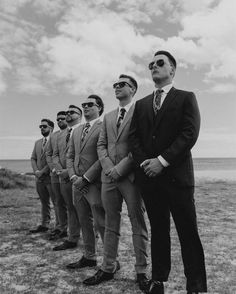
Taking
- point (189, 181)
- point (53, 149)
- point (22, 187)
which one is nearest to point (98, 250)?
point (53, 149)

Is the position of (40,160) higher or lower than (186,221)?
higher

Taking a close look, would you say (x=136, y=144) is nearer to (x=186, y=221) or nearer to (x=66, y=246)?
(x=186, y=221)

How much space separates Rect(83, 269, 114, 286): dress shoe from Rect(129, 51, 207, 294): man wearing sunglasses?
612mm

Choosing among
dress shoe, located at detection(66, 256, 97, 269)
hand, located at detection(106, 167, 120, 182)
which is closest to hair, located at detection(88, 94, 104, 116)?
hand, located at detection(106, 167, 120, 182)

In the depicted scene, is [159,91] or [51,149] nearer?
[159,91]

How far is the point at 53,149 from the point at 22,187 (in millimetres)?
9242

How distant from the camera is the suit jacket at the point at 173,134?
3049 millimetres

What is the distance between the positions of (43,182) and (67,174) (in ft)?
5.77

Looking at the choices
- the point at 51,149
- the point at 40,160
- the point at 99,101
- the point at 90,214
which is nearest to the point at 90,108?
the point at 99,101

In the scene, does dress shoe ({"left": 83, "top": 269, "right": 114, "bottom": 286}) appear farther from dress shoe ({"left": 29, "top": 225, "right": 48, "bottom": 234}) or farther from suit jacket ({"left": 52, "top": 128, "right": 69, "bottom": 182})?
dress shoe ({"left": 29, "top": 225, "right": 48, "bottom": 234})

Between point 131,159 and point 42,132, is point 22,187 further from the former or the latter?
point 131,159

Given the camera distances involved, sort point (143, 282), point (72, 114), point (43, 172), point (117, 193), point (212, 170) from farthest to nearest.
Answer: point (212, 170)
point (43, 172)
point (72, 114)
point (117, 193)
point (143, 282)

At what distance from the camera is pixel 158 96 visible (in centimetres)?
337

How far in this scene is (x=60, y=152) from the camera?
6.08m
